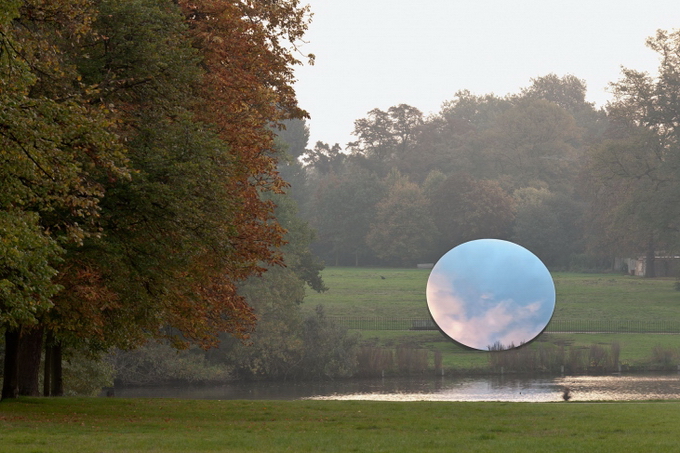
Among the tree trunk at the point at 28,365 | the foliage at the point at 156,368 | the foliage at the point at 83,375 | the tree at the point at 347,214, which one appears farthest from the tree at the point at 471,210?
the tree trunk at the point at 28,365

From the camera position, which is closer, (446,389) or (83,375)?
(83,375)

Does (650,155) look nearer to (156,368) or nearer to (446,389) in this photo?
(446,389)

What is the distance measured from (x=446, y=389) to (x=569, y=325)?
1795cm

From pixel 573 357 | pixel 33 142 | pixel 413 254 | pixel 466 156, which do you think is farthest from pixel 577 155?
pixel 33 142

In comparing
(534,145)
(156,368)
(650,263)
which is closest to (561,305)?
(650,263)

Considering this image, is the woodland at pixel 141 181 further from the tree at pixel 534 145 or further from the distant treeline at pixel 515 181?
the tree at pixel 534 145

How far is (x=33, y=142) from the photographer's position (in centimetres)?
1332

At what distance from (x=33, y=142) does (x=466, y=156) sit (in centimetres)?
10164

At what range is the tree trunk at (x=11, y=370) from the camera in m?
19.7

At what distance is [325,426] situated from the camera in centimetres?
1673

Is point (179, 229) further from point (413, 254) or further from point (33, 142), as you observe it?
point (413, 254)

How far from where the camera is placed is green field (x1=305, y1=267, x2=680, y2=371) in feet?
157

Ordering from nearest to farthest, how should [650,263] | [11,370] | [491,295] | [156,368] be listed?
[11,370] < [156,368] < [491,295] < [650,263]

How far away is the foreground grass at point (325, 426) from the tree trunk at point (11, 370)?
82cm
